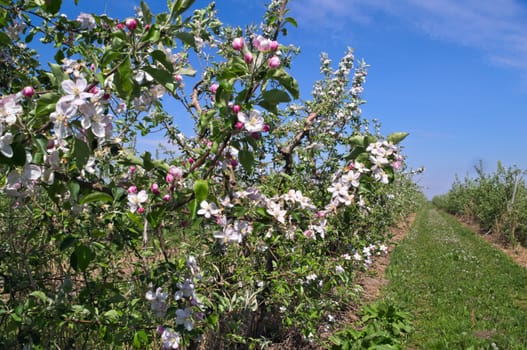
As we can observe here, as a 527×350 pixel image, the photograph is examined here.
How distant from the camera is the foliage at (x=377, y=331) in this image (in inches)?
136

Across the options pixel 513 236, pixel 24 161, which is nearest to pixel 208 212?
pixel 24 161

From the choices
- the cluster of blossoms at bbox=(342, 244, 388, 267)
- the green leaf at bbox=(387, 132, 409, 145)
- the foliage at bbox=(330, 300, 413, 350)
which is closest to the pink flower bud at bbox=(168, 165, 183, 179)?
the green leaf at bbox=(387, 132, 409, 145)

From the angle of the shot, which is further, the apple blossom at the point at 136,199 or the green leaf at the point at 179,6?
the apple blossom at the point at 136,199

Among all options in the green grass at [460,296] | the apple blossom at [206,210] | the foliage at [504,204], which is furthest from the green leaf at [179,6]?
the foliage at [504,204]

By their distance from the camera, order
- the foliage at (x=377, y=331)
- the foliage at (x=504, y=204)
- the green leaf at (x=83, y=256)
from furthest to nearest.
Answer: the foliage at (x=504, y=204)
the foliage at (x=377, y=331)
the green leaf at (x=83, y=256)

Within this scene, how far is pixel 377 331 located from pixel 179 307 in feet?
8.47

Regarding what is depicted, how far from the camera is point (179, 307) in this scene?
1760 millimetres

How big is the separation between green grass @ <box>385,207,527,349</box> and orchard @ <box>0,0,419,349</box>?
2146 mm

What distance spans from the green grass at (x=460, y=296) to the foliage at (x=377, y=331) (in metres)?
0.17

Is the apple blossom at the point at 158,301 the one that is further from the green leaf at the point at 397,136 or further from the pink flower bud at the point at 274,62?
the green leaf at the point at 397,136

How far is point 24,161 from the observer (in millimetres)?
1079

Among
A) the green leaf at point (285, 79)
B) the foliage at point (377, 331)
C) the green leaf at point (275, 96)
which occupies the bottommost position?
the foliage at point (377, 331)

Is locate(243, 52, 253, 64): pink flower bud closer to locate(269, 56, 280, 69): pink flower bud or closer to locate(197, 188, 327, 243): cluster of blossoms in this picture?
locate(269, 56, 280, 69): pink flower bud

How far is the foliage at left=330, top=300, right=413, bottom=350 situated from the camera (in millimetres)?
3451
